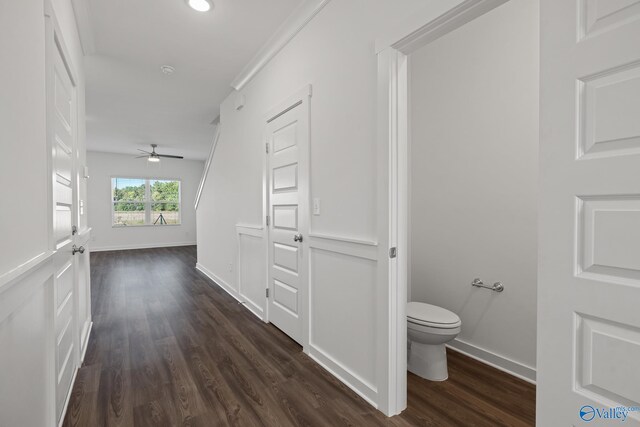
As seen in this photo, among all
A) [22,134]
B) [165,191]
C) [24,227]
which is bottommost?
[24,227]

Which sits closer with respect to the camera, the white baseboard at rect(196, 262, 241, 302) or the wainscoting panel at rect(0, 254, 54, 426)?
the wainscoting panel at rect(0, 254, 54, 426)

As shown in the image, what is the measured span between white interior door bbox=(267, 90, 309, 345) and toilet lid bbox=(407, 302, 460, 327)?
2.64 ft

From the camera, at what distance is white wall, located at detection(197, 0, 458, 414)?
1721 millimetres

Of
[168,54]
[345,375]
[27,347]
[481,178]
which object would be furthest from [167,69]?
[345,375]

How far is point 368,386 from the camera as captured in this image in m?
1.74

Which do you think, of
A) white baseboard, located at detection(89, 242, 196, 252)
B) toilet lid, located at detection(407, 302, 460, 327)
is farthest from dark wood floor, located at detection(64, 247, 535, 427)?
white baseboard, located at detection(89, 242, 196, 252)

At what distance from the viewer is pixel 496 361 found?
2.11 metres

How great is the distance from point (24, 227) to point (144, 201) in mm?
8721

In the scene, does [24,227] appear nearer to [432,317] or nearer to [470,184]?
[432,317]

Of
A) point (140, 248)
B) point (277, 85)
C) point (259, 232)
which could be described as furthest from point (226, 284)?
point (140, 248)

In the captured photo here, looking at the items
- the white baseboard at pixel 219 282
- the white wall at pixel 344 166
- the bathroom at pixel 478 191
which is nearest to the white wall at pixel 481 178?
the bathroom at pixel 478 191

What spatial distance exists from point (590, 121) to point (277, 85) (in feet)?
7.86
